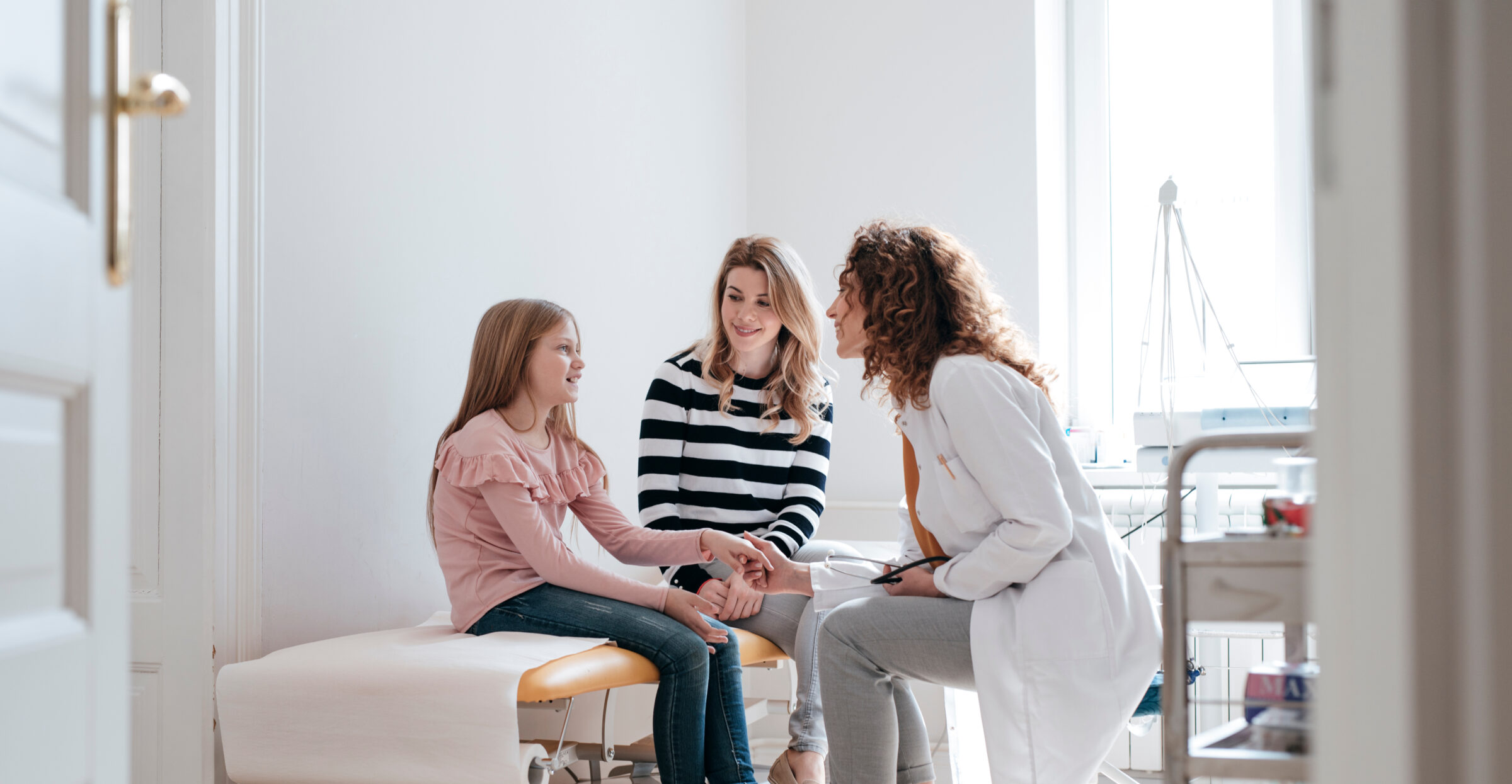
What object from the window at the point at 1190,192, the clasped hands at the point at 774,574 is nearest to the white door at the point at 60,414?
the clasped hands at the point at 774,574

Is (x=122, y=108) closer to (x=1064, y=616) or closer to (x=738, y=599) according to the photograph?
(x=1064, y=616)

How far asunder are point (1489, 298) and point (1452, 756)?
190 mm

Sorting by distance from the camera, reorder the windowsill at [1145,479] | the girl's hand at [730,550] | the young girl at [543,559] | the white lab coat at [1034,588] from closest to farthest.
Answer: the white lab coat at [1034,588] < the young girl at [543,559] < the girl's hand at [730,550] < the windowsill at [1145,479]

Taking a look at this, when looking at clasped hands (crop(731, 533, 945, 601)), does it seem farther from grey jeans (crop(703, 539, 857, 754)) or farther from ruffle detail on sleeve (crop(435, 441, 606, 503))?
ruffle detail on sleeve (crop(435, 441, 606, 503))

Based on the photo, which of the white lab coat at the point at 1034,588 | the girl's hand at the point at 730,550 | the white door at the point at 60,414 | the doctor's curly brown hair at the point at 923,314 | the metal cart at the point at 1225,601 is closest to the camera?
the white door at the point at 60,414

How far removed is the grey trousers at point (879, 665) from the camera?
4.94ft

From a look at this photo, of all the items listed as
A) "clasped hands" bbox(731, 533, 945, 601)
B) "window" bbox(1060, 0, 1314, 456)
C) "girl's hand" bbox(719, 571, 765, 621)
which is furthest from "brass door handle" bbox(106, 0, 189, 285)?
"window" bbox(1060, 0, 1314, 456)

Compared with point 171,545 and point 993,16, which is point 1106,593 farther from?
point 993,16

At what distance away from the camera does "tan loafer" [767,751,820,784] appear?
188 cm

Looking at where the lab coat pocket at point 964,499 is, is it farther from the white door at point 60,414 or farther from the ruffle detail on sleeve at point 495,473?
the white door at point 60,414

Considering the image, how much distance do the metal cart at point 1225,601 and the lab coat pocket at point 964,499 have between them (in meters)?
0.53

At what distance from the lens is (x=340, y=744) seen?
146 cm

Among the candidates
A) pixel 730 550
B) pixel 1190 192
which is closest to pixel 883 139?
pixel 1190 192

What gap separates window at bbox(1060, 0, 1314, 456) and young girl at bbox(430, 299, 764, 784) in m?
1.68
